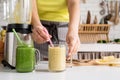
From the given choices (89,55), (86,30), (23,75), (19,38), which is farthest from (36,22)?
(86,30)

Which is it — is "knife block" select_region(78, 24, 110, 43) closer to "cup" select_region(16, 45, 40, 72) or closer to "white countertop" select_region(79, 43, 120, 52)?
"white countertop" select_region(79, 43, 120, 52)

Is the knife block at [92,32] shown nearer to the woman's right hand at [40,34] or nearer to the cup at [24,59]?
the woman's right hand at [40,34]

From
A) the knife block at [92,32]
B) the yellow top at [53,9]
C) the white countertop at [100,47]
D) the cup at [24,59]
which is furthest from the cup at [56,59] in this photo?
the knife block at [92,32]

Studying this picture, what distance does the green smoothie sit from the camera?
86 cm

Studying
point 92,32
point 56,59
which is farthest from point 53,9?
point 92,32

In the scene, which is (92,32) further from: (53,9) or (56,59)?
(56,59)

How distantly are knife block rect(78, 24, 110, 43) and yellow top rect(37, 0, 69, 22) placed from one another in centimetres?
128

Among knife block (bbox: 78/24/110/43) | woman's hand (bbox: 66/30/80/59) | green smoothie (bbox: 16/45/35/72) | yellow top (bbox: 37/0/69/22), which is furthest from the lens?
knife block (bbox: 78/24/110/43)

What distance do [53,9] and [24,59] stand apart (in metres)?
0.59

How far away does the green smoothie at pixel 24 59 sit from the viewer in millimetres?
863

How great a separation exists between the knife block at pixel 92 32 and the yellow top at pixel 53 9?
128 cm

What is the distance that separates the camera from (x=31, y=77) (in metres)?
0.78

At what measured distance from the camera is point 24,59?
0.87 m

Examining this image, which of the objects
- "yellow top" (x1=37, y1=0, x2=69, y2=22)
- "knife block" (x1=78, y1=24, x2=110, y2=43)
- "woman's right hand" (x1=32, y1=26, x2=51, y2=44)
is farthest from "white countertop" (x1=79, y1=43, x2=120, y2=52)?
"woman's right hand" (x1=32, y1=26, x2=51, y2=44)
